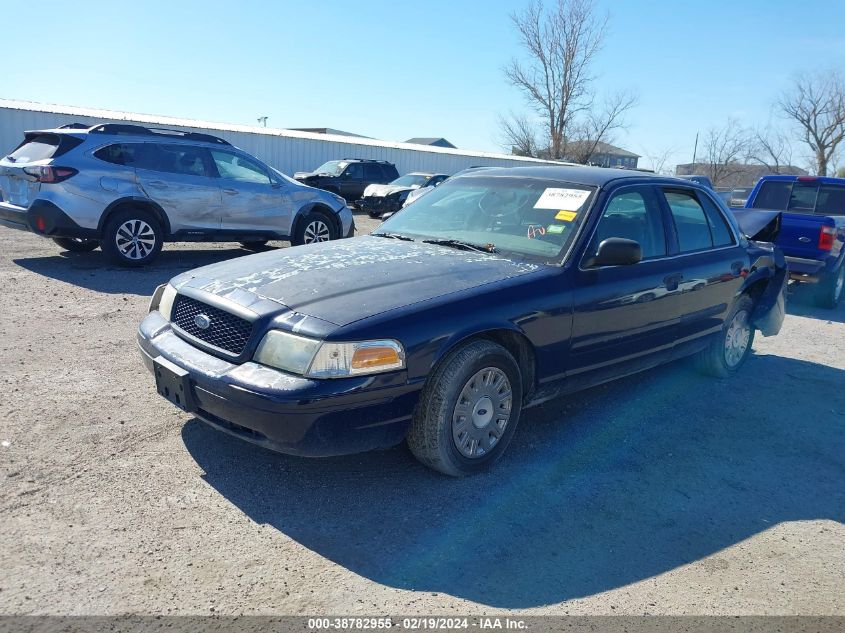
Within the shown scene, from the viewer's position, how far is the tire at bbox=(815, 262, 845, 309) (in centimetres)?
933

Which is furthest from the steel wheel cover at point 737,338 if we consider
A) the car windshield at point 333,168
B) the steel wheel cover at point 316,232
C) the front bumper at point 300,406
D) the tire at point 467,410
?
the car windshield at point 333,168

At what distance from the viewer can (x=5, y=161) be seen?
8.63 m

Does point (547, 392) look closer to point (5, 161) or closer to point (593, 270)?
point (593, 270)

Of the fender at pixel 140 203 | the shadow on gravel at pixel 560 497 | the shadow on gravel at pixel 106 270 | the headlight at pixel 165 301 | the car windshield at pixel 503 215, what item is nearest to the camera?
the shadow on gravel at pixel 560 497

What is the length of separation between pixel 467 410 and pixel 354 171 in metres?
19.9

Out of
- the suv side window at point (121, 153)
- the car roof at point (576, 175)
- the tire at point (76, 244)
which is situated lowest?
the tire at point (76, 244)

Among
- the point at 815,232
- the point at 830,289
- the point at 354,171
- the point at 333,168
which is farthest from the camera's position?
the point at 333,168

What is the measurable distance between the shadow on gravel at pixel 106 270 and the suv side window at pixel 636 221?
534 centimetres

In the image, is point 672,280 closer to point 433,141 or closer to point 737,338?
point 737,338

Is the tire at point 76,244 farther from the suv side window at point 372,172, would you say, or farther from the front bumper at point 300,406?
the suv side window at point 372,172

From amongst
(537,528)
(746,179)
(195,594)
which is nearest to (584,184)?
(537,528)

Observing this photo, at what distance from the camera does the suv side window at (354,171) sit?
2250 centimetres

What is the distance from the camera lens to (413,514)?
11.1ft

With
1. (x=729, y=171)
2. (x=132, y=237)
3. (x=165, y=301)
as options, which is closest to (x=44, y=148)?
(x=132, y=237)
